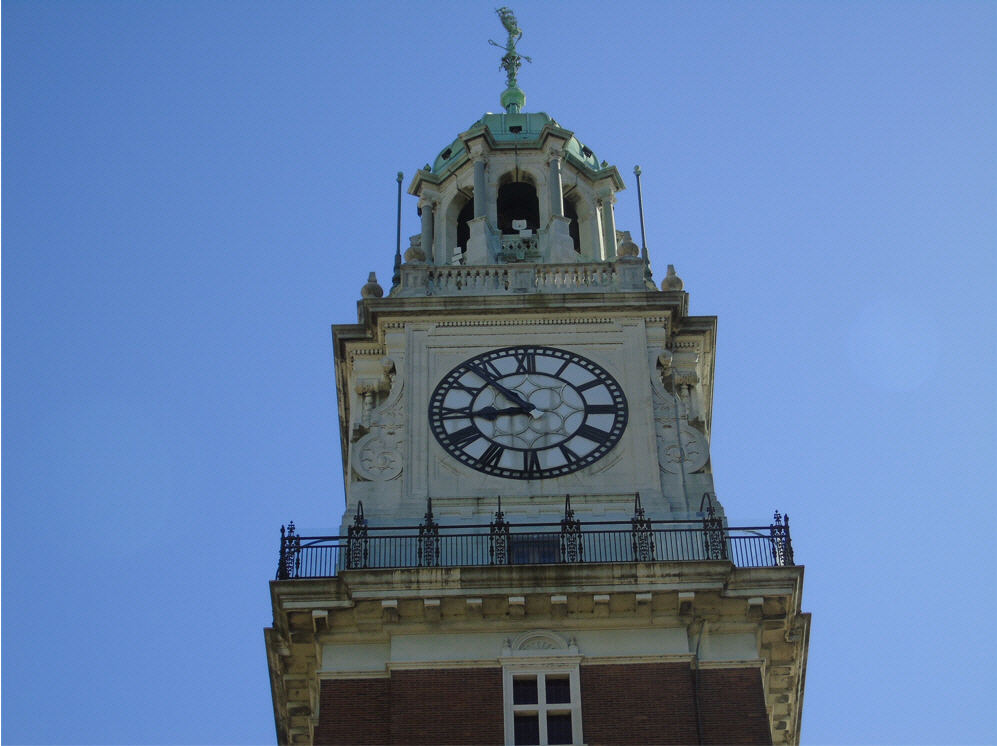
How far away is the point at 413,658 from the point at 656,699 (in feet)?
12.4

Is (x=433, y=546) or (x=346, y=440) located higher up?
(x=346, y=440)

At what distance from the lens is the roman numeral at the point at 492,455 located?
112ft

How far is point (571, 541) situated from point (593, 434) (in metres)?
3.51

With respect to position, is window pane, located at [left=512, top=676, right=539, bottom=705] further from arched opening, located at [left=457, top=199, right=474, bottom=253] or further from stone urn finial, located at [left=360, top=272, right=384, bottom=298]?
arched opening, located at [left=457, top=199, right=474, bottom=253]

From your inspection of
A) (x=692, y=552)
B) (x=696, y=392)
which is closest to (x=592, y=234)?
(x=696, y=392)

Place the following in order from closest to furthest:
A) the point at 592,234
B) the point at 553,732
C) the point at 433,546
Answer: the point at 553,732
the point at 433,546
the point at 592,234

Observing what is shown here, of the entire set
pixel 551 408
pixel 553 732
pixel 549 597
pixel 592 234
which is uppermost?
pixel 592 234

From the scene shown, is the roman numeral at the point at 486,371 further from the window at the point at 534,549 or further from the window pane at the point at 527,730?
the window pane at the point at 527,730

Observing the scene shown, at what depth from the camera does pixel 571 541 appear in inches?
1244

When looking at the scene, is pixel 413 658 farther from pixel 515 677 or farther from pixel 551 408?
pixel 551 408

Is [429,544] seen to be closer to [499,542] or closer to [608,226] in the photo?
[499,542]

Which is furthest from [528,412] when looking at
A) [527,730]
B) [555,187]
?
[555,187]

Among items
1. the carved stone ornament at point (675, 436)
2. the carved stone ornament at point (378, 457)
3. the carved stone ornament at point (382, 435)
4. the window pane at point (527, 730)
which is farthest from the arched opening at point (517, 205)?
the window pane at point (527, 730)

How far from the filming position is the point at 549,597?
101 ft
